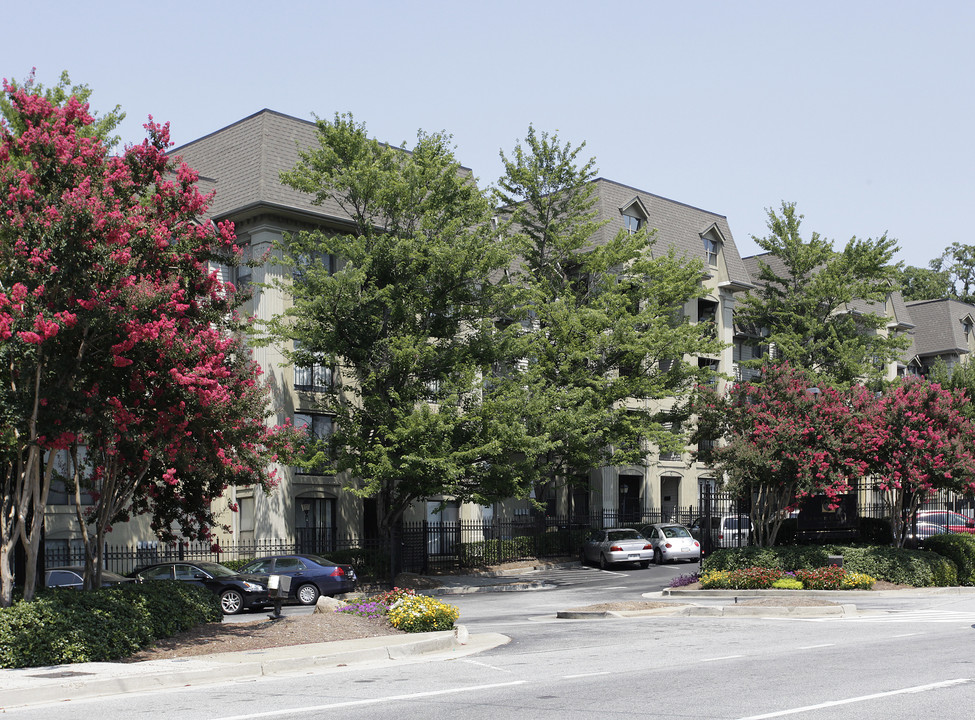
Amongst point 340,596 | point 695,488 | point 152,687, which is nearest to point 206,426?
point 152,687

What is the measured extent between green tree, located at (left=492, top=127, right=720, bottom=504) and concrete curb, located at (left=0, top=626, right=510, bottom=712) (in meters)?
23.2

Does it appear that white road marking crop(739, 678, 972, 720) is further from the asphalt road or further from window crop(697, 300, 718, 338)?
window crop(697, 300, 718, 338)


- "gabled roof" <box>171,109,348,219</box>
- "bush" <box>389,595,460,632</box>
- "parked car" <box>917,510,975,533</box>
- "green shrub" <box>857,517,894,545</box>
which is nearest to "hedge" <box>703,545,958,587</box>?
"green shrub" <box>857,517,894,545</box>

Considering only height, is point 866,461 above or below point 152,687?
above

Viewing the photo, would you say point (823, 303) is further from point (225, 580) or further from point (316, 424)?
point (225, 580)

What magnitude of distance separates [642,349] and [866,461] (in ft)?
38.9

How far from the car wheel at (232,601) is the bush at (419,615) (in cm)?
938

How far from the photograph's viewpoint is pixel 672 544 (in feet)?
138

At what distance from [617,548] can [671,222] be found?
21.9 m

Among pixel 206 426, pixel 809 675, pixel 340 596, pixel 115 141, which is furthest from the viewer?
pixel 340 596

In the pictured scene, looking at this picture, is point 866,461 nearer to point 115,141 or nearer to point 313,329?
point 313,329

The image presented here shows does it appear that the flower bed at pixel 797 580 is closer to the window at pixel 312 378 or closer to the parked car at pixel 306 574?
the parked car at pixel 306 574

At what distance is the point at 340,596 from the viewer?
30.5m

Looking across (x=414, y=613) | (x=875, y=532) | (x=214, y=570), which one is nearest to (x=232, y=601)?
(x=214, y=570)
